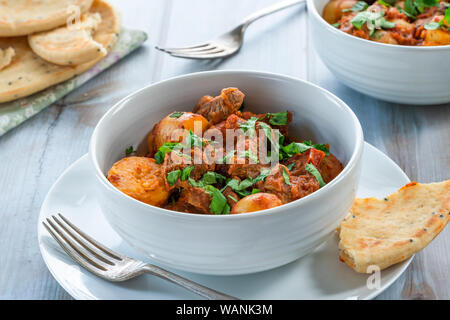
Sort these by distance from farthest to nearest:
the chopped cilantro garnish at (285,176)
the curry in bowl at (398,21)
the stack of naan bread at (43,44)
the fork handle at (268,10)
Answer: the fork handle at (268,10), the stack of naan bread at (43,44), the curry in bowl at (398,21), the chopped cilantro garnish at (285,176)

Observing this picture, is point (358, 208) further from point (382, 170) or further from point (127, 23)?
point (127, 23)

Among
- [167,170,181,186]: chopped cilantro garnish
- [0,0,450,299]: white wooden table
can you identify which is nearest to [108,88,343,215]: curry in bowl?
[167,170,181,186]: chopped cilantro garnish

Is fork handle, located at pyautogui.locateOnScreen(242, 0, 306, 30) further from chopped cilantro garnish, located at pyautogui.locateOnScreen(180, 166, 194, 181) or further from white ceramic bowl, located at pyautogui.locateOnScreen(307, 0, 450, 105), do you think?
chopped cilantro garnish, located at pyautogui.locateOnScreen(180, 166, 194, 181)

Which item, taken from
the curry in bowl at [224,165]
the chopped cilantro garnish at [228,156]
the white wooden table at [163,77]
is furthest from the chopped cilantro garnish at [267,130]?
the white wooden table at [163,77]

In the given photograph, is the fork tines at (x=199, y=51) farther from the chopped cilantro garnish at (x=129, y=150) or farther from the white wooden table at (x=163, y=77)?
the chopped cilantro garnish at (x=129, y=150)

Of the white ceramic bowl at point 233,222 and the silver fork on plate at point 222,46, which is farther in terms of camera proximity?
the silver fork on plate at point 222,46

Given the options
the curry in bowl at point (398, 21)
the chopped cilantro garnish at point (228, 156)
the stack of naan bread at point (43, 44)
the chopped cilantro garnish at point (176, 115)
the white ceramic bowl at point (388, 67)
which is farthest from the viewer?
the stack of naan bread at point (43, 44)
